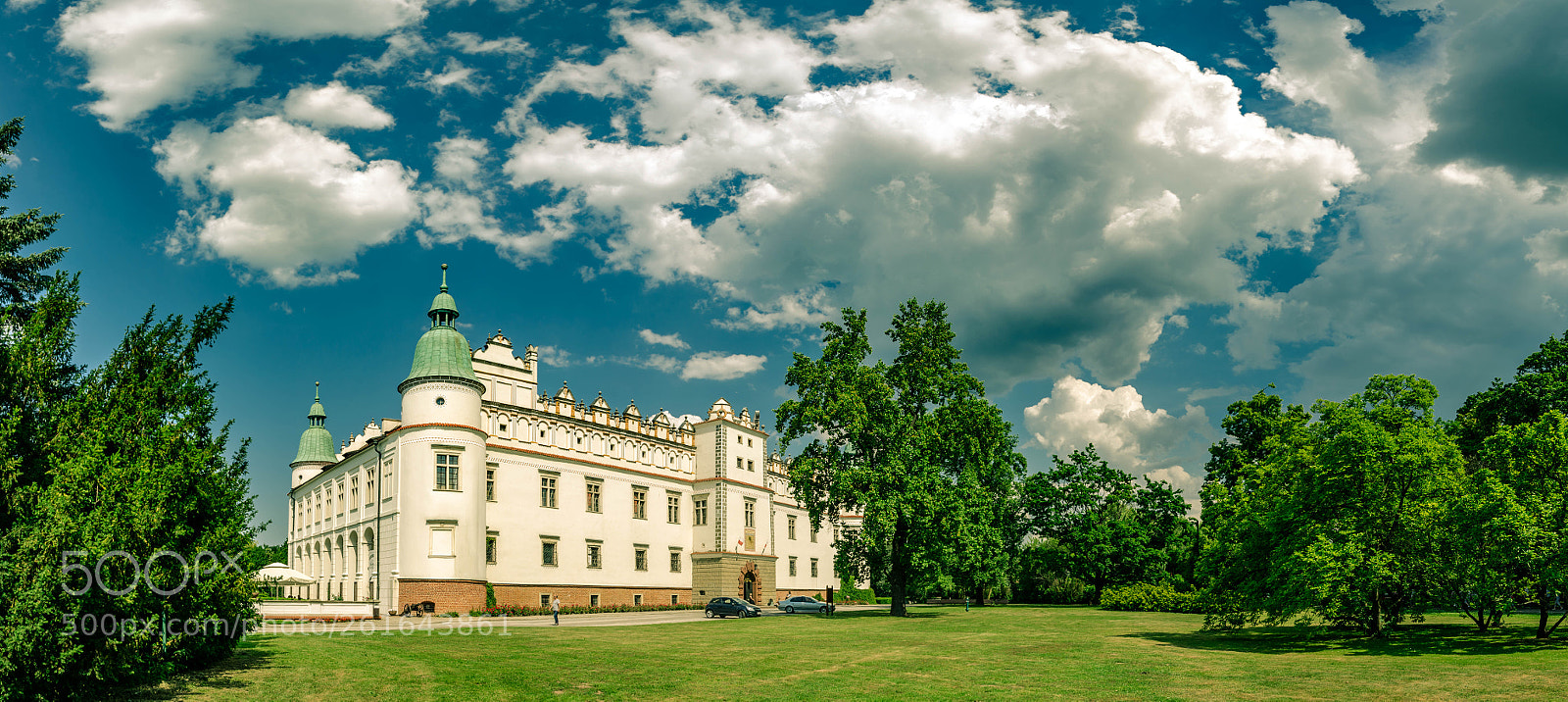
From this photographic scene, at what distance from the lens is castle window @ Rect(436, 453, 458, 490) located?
50.9 meters

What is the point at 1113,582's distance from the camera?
6531 centimetres

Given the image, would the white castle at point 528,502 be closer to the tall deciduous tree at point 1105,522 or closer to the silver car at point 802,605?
the silver car at point 802,605

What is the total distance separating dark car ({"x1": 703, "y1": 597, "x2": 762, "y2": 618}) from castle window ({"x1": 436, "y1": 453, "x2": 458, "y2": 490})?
15921 millimetres

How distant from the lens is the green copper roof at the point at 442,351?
5188 centimetres

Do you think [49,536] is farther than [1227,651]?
No

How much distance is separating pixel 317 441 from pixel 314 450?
3.19ft

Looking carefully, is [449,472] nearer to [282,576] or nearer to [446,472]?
[446,472]

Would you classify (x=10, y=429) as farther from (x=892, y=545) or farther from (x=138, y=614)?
(x=892, y=545)

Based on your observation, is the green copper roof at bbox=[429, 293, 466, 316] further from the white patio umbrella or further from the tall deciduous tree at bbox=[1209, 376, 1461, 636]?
the tall deciduous tree at bbox=[1209, 376, 1461, 636]

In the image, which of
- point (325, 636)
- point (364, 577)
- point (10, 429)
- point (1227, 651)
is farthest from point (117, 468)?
point (364, 577)

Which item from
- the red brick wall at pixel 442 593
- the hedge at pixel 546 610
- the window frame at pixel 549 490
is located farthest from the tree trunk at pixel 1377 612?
the window frame at pixel 549 490

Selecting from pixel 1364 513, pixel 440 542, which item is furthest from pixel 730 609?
pixel 1364 513

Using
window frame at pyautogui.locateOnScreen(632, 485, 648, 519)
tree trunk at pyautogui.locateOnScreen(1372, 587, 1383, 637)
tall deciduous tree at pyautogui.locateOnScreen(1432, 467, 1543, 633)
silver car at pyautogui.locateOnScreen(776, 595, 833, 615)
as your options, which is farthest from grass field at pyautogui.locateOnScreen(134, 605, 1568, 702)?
window frame at pyautogui.locateOnScreen(632, 485, 648, 519)

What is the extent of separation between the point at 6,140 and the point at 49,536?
18.0 metres
